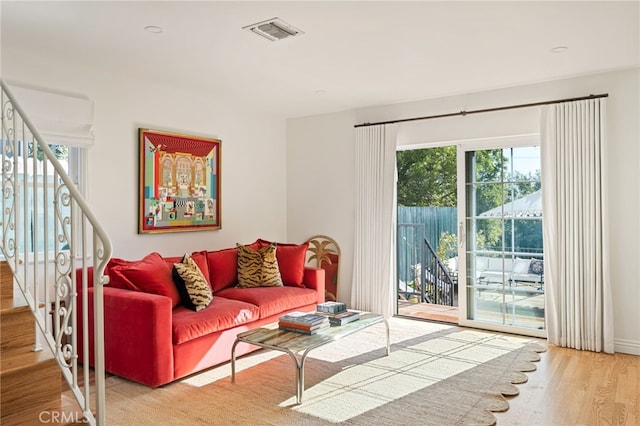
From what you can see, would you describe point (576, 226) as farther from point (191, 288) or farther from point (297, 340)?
point (191, 288)

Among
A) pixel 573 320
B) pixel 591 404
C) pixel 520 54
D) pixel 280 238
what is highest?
pixel 520 54

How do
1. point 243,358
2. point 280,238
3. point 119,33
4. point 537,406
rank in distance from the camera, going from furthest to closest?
point 280,238, point 243,358, point 119,33, point 537,406

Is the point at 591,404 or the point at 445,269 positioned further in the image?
the point at 445,269

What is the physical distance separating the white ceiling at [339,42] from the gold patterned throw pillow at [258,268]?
5.56ft

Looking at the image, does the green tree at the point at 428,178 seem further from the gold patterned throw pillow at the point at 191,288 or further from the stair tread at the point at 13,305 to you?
the stair tread at the point at 13,305

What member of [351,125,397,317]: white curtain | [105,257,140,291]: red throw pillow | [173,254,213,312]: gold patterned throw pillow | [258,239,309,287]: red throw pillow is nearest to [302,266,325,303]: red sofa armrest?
[258,239,309,287]: red throw pillow

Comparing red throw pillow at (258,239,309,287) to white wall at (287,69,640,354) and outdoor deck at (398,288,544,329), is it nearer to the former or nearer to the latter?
white wall at (287,69,640,354)

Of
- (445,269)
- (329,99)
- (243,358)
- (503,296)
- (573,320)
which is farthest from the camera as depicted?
(445,269)

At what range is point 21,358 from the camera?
7.07 ft

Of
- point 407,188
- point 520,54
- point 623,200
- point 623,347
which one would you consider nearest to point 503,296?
point 623,347

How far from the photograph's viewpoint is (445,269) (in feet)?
23.0

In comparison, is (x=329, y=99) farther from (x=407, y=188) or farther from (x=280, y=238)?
(x=407, y=188)

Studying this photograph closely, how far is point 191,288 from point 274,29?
2.12 meters

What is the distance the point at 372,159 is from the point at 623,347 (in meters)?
3.09
